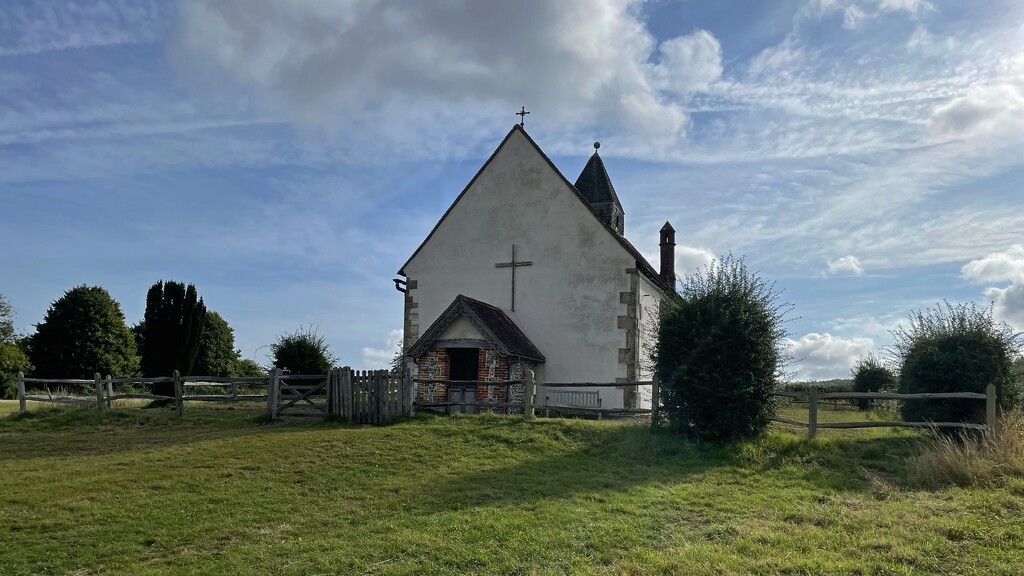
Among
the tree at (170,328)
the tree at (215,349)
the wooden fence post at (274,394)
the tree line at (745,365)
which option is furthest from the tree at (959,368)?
the tree at (215,349)

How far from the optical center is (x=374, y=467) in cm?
1217

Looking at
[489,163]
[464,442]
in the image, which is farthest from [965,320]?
[489,163]

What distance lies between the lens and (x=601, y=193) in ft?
86.1

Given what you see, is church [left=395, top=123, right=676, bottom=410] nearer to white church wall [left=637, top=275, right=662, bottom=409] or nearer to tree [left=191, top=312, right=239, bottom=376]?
white church wall [left=637, top=275, right=662, bottom=409]

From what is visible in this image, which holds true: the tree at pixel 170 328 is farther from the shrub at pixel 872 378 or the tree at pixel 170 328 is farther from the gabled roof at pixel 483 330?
the shrub at pixel 872 378

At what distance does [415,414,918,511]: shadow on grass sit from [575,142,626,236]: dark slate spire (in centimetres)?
1179

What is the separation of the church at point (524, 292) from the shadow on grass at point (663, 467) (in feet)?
17.8

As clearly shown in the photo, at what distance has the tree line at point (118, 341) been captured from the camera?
28.1 metres

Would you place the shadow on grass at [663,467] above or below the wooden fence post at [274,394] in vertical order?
below

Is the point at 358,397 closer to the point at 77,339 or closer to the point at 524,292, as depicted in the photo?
the point at 524,292

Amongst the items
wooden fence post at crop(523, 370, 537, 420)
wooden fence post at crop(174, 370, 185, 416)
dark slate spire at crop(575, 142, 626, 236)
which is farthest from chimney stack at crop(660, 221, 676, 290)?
wooden fence post at crop(174, 370, 185, 416)

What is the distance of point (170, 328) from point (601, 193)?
17.4 metres

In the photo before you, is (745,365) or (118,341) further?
(118,341)

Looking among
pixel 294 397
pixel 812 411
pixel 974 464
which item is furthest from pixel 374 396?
pixel 974 464
